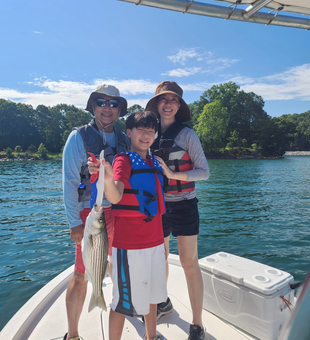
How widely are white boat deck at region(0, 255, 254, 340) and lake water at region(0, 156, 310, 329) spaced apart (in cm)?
157

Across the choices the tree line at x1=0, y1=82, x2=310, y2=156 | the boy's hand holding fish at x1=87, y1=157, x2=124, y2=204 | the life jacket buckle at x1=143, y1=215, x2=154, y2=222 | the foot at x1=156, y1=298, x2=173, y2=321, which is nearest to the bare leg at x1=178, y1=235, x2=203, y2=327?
the foot at x1=156, y1=298, x2=173, y2=321

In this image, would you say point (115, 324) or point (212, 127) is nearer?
point (115, 324)

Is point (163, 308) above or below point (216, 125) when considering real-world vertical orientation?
below

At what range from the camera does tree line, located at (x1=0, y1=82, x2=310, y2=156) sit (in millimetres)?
67125

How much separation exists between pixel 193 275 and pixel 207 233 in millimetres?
8658

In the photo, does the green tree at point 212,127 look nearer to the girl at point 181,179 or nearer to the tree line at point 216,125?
the tree line at point 216,125

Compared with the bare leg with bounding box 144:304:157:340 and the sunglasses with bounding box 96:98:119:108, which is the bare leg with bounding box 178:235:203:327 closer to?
the bare leg with bounding box 144:304:157:340

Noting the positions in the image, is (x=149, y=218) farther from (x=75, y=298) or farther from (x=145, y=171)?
(x=75, y=298)

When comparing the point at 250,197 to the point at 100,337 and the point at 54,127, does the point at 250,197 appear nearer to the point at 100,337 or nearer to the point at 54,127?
the point at 100,337

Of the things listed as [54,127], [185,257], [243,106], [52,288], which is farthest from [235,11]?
[54,127]

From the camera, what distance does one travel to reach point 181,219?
278cm

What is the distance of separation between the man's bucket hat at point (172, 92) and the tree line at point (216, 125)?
64907 millimetres

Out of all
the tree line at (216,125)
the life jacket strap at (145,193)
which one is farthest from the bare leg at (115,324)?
the tree line at (216,125)

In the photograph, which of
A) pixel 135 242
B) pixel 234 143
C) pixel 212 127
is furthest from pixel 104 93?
pixel 212 127
